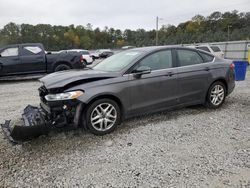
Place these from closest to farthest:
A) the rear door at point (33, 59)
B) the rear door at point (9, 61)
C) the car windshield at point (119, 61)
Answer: the car windshield at point (119, 61)
the rear door at point (9, 61)
the rear door at point (33, 59)

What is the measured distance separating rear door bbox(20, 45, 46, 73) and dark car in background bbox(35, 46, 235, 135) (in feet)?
22.8

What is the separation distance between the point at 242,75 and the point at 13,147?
8723 millimetres

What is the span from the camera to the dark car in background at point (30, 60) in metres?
10.8

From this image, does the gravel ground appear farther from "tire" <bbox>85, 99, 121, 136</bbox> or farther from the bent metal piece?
the bent metal piece

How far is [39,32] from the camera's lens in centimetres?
7094

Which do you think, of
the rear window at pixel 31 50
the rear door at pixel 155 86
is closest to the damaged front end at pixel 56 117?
the rear door at pixel 155 86

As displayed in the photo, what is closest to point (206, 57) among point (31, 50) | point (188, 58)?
point (188, 58)

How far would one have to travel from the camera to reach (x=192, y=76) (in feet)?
17.0

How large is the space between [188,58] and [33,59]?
8.10 metres

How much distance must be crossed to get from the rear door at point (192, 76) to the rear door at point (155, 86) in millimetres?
200

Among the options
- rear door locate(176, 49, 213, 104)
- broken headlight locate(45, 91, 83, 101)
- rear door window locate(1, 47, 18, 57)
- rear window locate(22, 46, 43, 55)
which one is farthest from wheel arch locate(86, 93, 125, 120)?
rear door window locate(1, 47, 18, 57)

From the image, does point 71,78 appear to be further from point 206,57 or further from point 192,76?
point 206,57

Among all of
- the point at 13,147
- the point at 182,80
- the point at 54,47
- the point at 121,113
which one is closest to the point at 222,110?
the point at 182,80

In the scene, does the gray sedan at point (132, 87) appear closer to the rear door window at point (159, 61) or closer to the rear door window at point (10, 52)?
the rear door window at point (159, 61)
